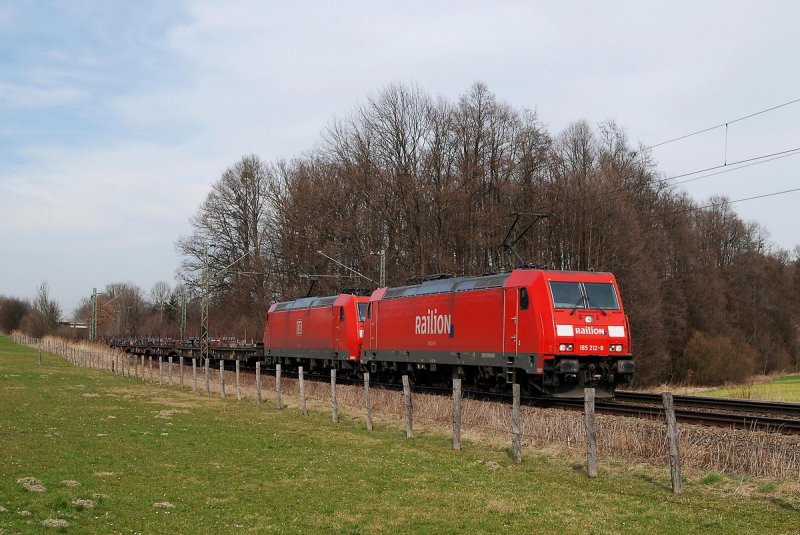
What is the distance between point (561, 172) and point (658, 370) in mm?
14486

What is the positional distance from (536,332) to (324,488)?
11.0 metres

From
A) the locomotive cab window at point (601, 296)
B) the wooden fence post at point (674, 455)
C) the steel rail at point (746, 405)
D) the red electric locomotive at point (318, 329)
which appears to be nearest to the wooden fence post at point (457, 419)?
the wooden fence post at point (674, 455)

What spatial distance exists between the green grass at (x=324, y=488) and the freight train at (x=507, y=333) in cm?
535

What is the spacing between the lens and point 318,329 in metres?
38.0

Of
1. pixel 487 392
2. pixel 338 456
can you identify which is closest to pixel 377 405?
pixel 487 392

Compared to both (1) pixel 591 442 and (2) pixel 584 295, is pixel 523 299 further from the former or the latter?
(1) pixel 591 442

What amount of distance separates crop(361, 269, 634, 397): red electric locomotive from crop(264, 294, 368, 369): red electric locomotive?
8.70 meters

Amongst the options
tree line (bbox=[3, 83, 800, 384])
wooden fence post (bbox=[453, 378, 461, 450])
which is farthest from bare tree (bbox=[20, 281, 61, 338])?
wooden fence post (bbox=[453, 378, 461, 450])

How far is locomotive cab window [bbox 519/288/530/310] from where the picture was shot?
21.7 m

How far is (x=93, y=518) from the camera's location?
30.0 feet

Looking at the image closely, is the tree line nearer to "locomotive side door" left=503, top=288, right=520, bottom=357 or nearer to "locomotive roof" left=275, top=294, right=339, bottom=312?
"locomotive roof" left=275, top=294, right=339, bottom=312

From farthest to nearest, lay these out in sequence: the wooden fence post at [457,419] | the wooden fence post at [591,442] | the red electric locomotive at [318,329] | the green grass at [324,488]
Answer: the red electric locomotive at [318,329] → the wooden fence post at [457,419] → the wooden fence post at [591,442] → the green grass at [324,488]

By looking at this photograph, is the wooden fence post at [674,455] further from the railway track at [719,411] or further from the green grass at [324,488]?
the railway track at [719,411]

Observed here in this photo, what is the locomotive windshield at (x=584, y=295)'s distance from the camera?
70.4 feet
